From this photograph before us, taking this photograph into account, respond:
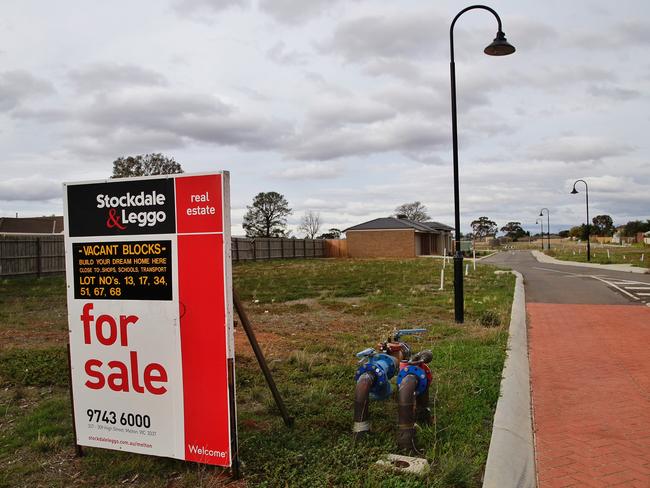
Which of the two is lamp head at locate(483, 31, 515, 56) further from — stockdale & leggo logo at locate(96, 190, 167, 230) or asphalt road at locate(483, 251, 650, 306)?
stockdale & leggo logo at locate(96, 190, 167, 230)

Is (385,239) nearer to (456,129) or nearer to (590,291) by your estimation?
(590,291)

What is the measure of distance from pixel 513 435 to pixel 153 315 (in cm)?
307

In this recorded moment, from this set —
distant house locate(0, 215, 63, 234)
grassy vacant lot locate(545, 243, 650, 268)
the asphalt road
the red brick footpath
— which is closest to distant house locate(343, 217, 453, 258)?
grassy vacant lot locate(545, 243, 650, 268)

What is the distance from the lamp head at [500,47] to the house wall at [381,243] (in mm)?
44645

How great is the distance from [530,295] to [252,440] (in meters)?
14.1

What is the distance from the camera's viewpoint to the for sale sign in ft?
12.9

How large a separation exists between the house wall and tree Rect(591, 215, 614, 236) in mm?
97892

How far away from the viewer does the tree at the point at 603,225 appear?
443 ft

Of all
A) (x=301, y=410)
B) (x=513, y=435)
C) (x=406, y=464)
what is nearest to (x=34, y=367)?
(x=301, y=410)

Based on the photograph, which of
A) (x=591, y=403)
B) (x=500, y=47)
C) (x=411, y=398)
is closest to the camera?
(x=411, y=398)

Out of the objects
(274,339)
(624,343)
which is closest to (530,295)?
(624,343)

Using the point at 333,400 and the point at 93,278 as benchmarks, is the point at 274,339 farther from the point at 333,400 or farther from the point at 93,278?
the point at 93,278

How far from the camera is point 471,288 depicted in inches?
723

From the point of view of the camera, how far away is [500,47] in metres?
10.3
